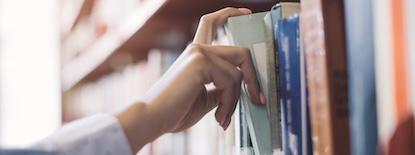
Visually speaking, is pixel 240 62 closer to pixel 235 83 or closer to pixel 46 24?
pixel 235 83

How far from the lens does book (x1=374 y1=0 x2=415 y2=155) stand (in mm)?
355

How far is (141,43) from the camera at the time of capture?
1338 millimetres

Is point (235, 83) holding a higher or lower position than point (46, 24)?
higher

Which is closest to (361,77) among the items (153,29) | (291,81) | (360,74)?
(360,74)

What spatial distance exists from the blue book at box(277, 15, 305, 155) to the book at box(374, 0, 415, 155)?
18 centimetres

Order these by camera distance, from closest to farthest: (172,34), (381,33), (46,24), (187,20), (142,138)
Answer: (381,33)
(142,138)
(187,20)
(172,34)
(46,24)

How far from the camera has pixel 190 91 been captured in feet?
2.19

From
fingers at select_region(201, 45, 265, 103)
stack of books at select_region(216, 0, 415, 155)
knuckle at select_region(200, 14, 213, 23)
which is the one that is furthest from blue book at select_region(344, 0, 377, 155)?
knuckle at select_region(200, 14, 213, 23)

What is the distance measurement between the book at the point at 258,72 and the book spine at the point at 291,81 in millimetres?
42

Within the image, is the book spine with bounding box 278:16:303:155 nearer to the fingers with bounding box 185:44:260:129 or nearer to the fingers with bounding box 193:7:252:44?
the fingers with bounding box 185:44:260:129

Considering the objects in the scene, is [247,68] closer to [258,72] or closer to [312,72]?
[258,72]

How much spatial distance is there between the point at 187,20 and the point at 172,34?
0.12 metres

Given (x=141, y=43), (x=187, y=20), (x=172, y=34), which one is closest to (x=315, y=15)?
(x=187, y=20)

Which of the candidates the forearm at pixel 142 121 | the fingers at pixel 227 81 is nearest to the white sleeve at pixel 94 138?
the forearm at pixel 142 121
